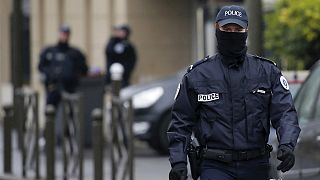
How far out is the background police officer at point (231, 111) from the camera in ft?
21.6

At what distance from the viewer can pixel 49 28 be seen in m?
23.1

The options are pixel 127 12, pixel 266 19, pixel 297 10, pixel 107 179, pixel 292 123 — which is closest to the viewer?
pixel 292 123

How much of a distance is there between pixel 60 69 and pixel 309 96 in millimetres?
9060

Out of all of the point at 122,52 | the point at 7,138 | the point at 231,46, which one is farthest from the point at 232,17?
the point at 122,52

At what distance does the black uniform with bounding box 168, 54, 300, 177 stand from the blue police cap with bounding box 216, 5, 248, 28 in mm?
245

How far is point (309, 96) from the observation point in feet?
29.5

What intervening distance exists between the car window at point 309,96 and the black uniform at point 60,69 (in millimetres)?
8830

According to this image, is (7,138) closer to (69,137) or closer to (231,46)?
(69,137)

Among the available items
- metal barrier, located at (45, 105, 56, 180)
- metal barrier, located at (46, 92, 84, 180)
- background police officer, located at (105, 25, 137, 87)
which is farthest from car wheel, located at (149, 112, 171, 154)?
metal barrier, located at (45, 105, 56, 180)

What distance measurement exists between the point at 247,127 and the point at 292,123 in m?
0.28

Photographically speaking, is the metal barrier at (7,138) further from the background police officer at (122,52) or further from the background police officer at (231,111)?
the background police officer at (231,111)

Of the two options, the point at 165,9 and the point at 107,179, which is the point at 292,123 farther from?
the point at 165,9

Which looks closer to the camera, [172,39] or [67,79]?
[67,79]

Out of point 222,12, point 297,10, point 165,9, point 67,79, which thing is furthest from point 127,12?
point 222,12
